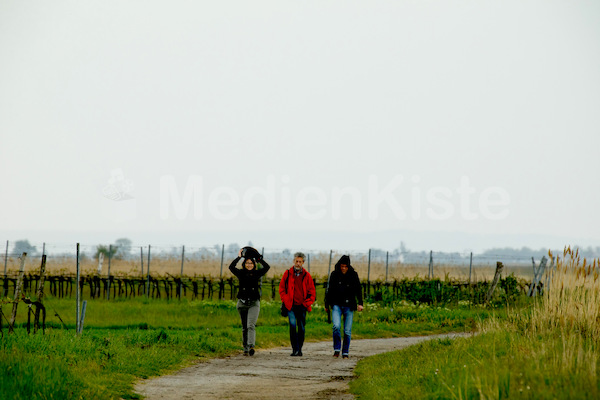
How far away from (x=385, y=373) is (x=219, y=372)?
2731 mm

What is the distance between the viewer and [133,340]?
15.4m

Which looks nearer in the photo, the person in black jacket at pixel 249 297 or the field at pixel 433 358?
the field at pixel 433 358

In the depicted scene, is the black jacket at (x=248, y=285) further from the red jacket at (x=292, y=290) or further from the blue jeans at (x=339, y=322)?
the blue jeans at (x=339, y=322)

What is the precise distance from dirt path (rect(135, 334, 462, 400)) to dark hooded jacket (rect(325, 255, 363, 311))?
1122 millimetres

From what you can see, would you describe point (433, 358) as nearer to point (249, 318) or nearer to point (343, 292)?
point (343, 292)

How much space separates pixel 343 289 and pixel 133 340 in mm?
4234

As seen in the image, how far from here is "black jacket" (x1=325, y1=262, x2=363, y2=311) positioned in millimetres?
15188

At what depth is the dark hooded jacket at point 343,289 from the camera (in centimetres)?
1518

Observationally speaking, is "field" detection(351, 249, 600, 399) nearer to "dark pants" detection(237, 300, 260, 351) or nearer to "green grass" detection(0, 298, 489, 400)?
"dark pants" detection(237, 300, 260, 351)

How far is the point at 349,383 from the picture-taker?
11.8 meters

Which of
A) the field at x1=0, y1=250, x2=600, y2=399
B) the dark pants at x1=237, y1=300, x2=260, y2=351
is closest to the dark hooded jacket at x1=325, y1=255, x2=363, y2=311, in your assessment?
the field at x1=0, y1=250, x2=600, y2=399

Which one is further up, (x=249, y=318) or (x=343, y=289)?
(x=343, y=289)

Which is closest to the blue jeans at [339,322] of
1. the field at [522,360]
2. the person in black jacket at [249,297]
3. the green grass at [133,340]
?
the field at [522,360]

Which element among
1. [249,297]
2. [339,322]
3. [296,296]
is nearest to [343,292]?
[339,322]
